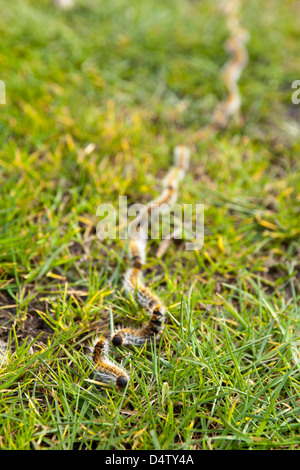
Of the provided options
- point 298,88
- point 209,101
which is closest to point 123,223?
point 209,101

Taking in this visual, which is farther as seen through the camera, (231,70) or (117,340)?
(231,70)

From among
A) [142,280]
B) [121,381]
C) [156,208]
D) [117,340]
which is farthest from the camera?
[156,208]

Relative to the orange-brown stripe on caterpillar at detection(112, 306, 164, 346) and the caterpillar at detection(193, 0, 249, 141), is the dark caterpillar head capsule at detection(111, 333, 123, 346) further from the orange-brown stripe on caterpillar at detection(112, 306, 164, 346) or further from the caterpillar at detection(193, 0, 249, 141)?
the caterpillar at detection(193, 0, 249, 141)

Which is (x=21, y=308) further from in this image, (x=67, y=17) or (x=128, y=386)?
(x=67, y=17)

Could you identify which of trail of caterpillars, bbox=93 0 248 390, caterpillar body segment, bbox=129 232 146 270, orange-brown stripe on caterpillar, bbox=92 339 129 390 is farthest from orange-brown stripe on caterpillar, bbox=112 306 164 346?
caterpillar body segment, bbox=129 232 146 270

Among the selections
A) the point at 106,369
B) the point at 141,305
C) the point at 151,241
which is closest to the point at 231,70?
the point at 151,241

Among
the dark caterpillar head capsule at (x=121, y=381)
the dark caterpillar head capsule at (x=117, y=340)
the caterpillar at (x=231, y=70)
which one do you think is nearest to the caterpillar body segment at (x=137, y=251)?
the dark caterpillar head capsule at (x=117, y=340)

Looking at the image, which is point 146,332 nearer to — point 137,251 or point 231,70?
point 137,251
